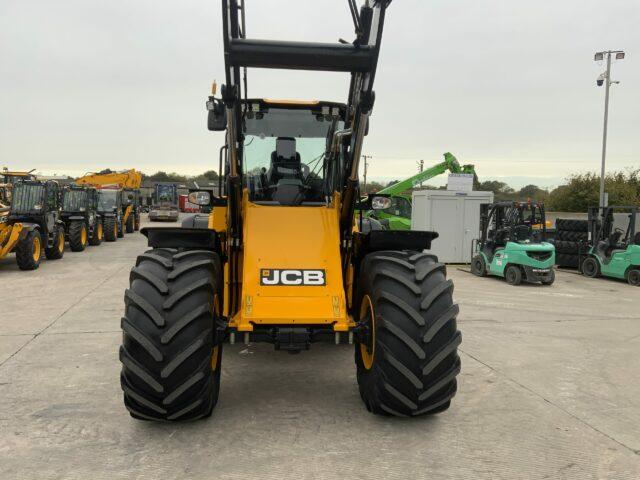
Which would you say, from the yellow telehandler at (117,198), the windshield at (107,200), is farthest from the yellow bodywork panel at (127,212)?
the windshield at (107,200)

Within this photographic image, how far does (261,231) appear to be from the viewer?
177 inches

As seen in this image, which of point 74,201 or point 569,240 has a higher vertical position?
point 74,201

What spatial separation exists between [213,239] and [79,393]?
192cm

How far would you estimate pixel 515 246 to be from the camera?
13008mm

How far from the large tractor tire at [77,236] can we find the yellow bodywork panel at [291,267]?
15.6 metres

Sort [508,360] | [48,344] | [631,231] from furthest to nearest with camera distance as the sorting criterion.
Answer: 1. [631,231]
2. [48,344]
3. [508,360]

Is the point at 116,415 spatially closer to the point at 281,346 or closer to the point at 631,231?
the point at 281,346

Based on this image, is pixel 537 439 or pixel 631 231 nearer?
pixel 537 439

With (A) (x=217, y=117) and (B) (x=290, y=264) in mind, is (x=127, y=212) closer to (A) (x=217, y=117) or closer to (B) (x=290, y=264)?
(A) (x=217, y=117)

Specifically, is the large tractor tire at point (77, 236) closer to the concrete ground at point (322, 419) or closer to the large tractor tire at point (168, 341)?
the concrete ground at point (322, 419)

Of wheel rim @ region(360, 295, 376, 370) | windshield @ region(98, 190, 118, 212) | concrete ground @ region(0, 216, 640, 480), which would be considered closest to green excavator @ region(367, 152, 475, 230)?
windshield @ region(98, 190, 118, 212)

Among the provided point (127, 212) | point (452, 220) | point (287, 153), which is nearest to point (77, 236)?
point (127, 212)

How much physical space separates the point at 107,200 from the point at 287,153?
69.3ft

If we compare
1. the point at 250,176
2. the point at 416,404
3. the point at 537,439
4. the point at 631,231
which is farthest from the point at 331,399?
the point at 631,231
